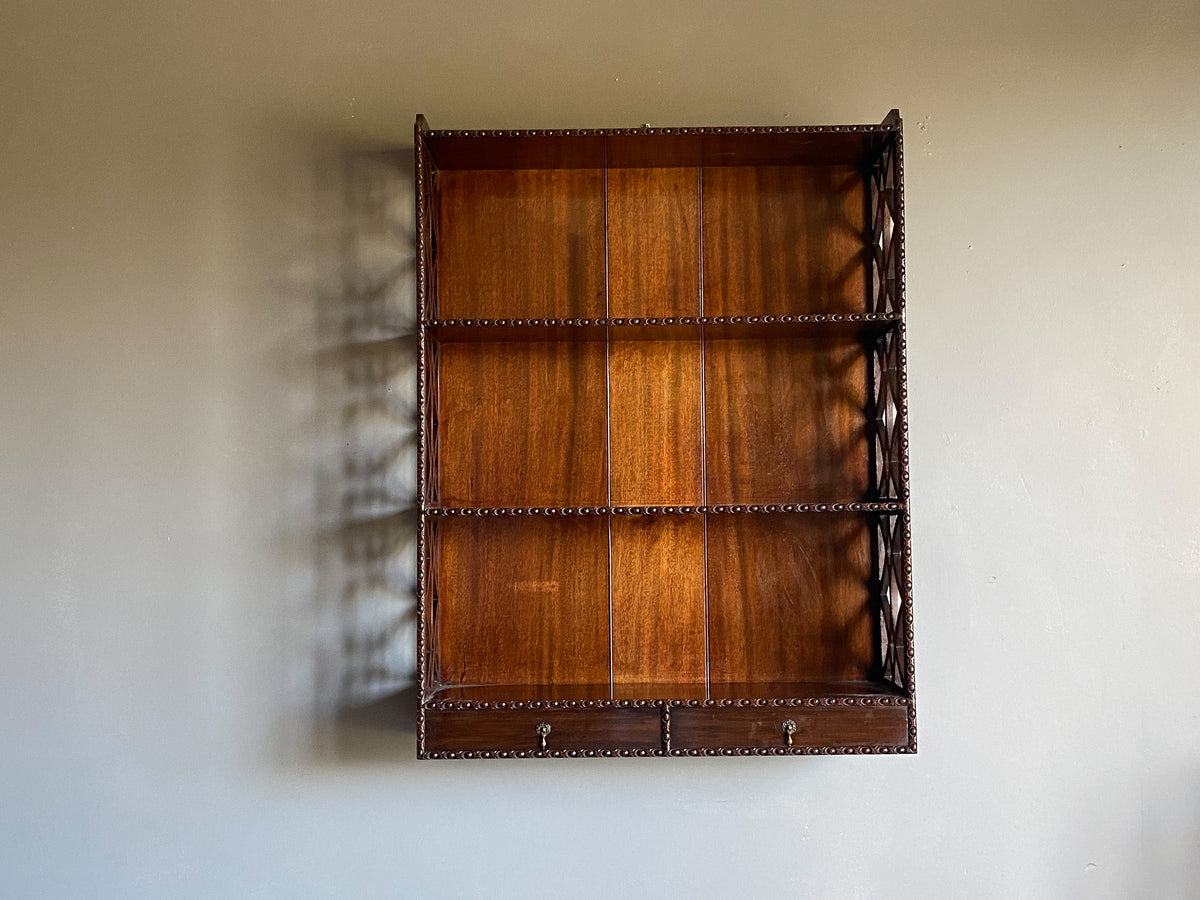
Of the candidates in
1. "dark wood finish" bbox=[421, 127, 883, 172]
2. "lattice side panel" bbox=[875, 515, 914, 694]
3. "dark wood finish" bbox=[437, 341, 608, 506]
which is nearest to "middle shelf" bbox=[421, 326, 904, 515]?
"dark wood finish" bbox=[437, 341, 608, 506]

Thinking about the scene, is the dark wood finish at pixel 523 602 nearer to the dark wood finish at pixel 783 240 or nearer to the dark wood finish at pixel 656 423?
the dark wood finish at pixel 656 423

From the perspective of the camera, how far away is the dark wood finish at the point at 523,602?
2.00m

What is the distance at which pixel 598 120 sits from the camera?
2.09 m

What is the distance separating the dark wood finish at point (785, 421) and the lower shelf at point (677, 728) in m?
0.44

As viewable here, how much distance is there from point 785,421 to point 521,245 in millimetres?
698

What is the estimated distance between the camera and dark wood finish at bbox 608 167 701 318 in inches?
80.1

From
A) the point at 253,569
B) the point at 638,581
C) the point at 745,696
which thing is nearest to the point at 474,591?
the point at 638,581

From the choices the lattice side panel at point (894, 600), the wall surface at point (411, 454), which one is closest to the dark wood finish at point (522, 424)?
the wall surface at point (411, 454)

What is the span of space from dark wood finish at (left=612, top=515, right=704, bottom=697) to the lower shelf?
16 cm

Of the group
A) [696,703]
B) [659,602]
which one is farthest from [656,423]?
[696,703]

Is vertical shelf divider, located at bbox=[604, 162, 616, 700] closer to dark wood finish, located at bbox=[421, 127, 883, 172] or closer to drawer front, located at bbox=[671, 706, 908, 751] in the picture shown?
dark wood finish, located at bbox=[421, 127, 883, 172]

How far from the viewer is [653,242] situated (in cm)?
204

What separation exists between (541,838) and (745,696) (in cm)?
56

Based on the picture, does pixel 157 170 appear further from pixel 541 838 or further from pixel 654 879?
pixel 654 879
